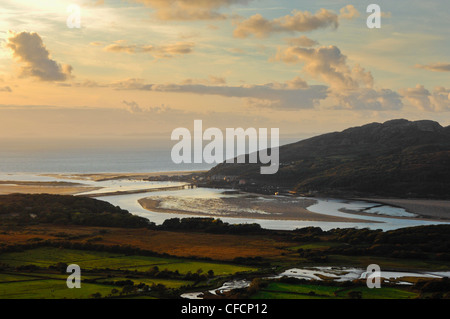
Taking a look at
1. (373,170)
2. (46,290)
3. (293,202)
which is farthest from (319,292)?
(373,170)

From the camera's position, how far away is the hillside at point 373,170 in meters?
128

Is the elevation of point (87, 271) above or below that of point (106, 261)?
above

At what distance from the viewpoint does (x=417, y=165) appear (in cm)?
14025

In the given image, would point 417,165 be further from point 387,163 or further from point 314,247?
point 314,247

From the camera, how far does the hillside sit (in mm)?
127988

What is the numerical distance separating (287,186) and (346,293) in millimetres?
113729

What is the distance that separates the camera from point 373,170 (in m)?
142
